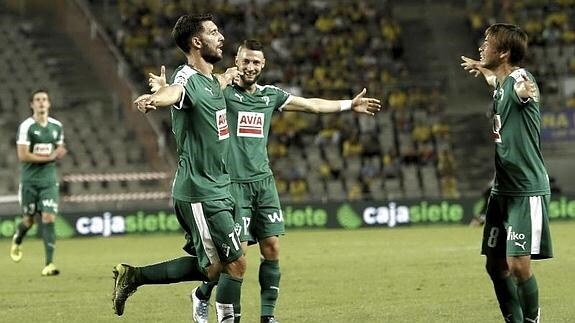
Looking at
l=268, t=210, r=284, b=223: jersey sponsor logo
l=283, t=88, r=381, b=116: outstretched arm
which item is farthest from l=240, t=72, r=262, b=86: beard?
l=268, t=210, r=284, b=223: jersey sponsor logo

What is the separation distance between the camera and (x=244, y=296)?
45.6ft

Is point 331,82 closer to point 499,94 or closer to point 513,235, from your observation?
point 499,94

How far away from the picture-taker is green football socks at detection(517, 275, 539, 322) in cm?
928

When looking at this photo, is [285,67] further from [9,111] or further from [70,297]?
[70,297]

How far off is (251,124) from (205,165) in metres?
2.18

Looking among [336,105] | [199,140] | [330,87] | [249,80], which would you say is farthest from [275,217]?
[330,87]

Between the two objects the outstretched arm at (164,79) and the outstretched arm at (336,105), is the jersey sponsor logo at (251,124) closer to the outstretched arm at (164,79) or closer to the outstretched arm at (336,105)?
the outstretched arm at (336,105)

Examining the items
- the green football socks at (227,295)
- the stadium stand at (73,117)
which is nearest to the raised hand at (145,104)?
the green football socks at (227,295)

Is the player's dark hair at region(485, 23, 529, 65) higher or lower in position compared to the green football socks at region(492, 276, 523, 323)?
higher

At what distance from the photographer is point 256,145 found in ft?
38.0

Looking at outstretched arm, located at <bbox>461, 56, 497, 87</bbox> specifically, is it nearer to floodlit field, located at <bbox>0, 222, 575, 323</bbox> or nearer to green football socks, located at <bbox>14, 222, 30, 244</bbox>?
floodlit field, located at <bbox>0, 222, 575, 323</bbox>

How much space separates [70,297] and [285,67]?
2149 centimetres

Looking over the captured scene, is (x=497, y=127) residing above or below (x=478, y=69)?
below

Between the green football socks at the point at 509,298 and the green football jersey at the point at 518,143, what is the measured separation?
0.74 meters
